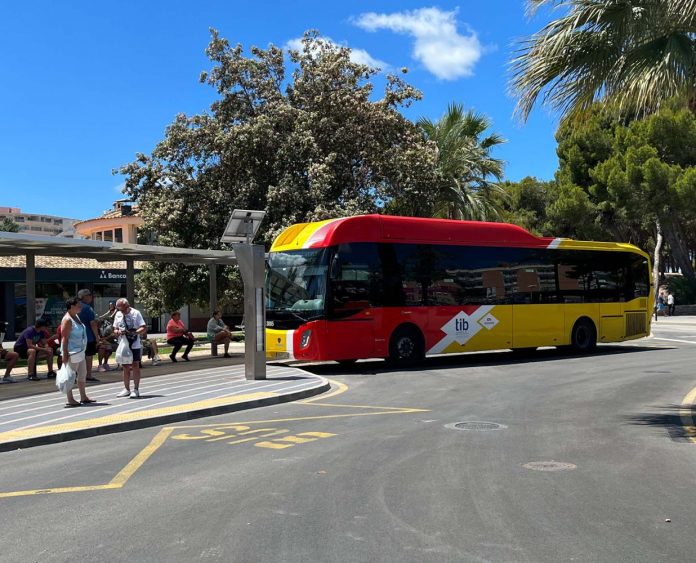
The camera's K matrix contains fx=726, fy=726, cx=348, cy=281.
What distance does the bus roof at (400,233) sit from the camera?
1695 cm

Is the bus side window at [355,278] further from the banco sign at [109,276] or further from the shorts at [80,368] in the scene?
the banco sign at [109,276]

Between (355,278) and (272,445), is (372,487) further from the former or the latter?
(355,278)

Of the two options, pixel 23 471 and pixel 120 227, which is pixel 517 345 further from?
pixel 120 227

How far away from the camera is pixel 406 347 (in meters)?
17.9

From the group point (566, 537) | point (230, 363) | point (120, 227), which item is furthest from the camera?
point (120, 227)

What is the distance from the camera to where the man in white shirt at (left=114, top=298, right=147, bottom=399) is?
12109 mm

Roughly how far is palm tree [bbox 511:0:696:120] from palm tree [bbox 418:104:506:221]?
2043 cm

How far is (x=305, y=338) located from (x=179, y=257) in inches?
276

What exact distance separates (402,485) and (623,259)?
1799cm

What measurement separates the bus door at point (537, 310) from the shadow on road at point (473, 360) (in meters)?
0.57

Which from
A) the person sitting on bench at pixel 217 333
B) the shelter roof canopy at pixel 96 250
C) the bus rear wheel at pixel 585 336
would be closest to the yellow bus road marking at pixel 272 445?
the shelter roof canopy at pixel 96 250

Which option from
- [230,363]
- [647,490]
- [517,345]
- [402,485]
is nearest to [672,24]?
[647,490]

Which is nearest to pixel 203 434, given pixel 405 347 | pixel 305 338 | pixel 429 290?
pixel 305 338

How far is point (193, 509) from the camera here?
229 inches
